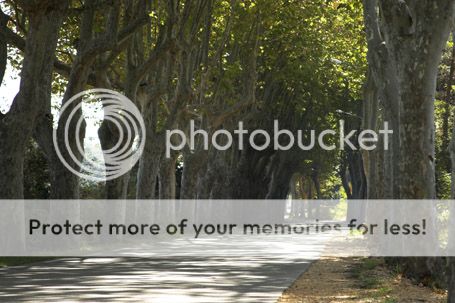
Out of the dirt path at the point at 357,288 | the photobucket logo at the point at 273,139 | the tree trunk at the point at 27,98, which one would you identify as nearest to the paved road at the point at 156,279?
the dirt path at the point at 357,288

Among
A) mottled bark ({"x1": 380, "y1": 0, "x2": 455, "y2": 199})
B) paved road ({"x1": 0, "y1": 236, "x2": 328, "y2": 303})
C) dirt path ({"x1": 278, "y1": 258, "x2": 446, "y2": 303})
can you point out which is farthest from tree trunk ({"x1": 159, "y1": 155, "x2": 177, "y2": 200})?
mottled bark ({"x1": 380, "y1": 0, "x2": 455, "y2": 199})

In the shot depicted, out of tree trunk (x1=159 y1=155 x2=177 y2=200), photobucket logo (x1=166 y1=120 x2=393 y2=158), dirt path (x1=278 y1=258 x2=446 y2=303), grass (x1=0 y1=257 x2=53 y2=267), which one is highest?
photobucket logo (x1=166 y1=120 x2=393 y2=158)

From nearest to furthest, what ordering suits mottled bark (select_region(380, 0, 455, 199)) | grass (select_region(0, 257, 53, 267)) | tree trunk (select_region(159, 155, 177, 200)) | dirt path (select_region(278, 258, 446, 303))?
dirt path (select_region(278, 258, 446, 303)) < mottled bark (select_region(380, 0, 455, 199)) < grass (select_region(0, 257, 53, 267)) < tree trunk (select_region(159, 155, 177, 200))

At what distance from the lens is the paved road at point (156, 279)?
481 inches

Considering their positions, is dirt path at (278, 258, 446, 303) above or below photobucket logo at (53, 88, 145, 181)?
below

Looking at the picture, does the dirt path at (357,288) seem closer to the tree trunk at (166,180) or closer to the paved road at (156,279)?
the paved road at (156,279)

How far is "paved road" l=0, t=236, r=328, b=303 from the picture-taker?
12.2 meters

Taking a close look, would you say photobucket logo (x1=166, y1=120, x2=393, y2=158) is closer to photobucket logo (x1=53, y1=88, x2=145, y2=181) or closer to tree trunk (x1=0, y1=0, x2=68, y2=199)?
photobucket logo (x1=53, y1=88, x2=145, y2=181)

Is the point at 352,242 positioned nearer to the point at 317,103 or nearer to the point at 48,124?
the point at 48,124

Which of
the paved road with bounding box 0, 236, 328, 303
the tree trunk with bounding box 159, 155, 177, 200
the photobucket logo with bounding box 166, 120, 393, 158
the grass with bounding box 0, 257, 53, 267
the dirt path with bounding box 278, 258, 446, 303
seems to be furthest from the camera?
the photobucket logo with bounding box 166, 120, 393, 158

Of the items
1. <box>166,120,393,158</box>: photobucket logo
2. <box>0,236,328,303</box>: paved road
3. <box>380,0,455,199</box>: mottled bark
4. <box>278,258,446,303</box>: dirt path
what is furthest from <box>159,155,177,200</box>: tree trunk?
<box>380,0,455,199</box>: mottled bark

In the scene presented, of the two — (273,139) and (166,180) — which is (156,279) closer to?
(166,180)


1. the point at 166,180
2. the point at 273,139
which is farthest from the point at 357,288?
the point at 273,139

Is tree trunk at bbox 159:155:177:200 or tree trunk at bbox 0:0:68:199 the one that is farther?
tree trunk at bbox 159:155:177:200
